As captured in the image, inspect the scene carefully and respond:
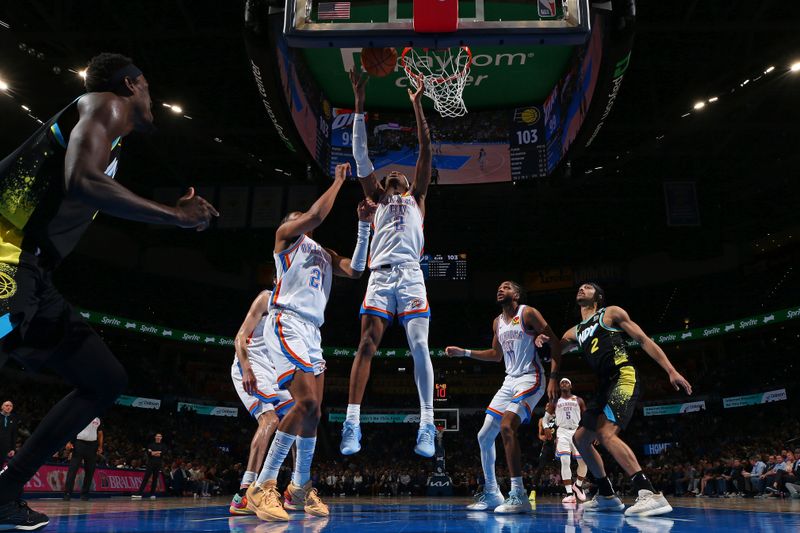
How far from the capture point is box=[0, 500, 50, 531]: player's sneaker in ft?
11.0

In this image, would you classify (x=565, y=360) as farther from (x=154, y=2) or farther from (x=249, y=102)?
(x=154, y=2)

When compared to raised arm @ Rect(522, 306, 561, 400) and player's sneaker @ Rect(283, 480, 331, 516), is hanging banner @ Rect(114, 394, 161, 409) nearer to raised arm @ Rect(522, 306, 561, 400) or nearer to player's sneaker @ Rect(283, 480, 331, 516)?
player's sneaker @ Rect(283, 480, 331, 516)

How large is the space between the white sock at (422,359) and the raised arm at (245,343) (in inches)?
65.7

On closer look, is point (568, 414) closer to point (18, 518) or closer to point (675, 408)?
point (18, 518)

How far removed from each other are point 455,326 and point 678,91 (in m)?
19.5

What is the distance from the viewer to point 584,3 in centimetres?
607

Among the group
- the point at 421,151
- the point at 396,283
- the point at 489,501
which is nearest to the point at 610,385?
the point at 489,501

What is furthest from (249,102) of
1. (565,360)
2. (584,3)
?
(565,360)

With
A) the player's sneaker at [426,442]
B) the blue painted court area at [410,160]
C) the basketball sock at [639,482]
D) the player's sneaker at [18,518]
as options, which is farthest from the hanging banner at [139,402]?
the player's sneaker at [18,518]

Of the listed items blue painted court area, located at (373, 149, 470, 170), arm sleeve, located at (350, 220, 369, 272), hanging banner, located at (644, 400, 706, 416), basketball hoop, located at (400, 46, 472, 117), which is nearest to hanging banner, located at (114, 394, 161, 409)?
blue painted court area, located at (373, 149, 470, 170)

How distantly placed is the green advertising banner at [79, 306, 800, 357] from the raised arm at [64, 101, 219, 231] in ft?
81.6

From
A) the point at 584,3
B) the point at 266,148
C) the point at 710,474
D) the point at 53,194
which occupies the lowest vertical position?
the point at 710,474

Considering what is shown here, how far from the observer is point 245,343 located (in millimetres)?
6734

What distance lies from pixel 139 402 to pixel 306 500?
23.8 meters
